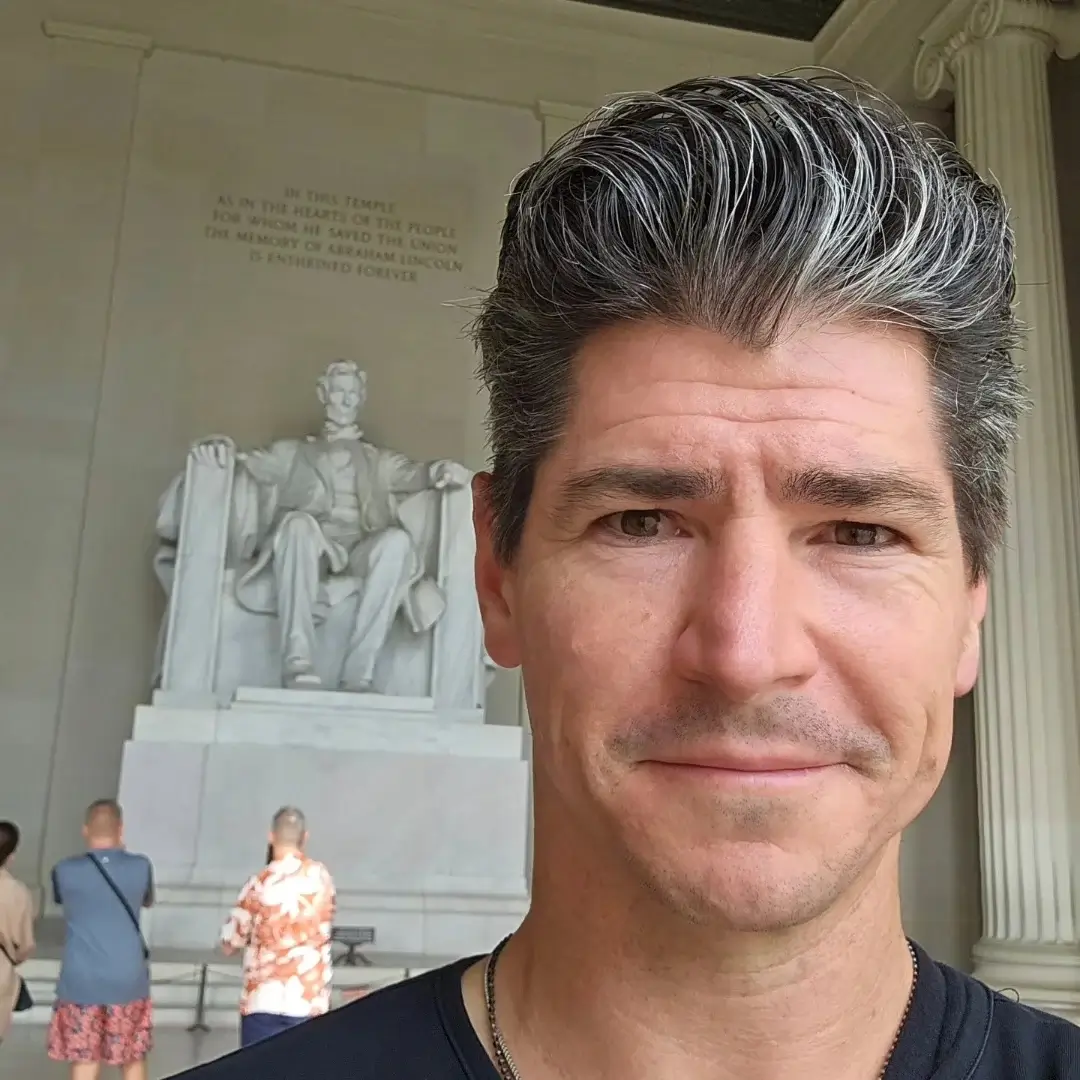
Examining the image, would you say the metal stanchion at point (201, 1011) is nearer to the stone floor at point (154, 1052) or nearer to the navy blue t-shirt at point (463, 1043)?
the stone floor at point (154, 1052)

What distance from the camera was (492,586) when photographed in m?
1.05

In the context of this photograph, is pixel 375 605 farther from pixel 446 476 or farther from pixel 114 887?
pixel 114 887

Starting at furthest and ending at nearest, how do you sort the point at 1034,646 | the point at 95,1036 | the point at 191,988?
the point at 1034,646 → the point at 191,988 → the point at 95,1036

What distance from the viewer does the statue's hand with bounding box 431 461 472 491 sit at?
7762 millimetres

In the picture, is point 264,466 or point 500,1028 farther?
point 264,466

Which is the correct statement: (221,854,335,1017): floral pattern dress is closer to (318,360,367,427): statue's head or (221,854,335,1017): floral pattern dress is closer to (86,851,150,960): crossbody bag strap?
(86,851,150,960): crossbody bag strap

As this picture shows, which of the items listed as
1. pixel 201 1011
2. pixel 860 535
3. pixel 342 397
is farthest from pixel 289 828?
pixel 342 397

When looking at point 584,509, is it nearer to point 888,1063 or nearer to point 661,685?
point 661,685

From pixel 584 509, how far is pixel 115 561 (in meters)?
9.03

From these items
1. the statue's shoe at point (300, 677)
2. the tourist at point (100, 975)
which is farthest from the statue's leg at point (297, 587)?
the tourist at point (100, 975)

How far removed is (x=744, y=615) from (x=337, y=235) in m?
10.4

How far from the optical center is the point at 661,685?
0.81 metres

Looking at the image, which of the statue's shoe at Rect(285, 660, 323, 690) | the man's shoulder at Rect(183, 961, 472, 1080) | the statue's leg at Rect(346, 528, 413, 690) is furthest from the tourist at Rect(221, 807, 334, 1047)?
the statue's leg at Rect(346, 528, 413, 690)

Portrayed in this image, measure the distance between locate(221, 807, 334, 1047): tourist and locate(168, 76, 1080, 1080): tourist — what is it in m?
2.97
